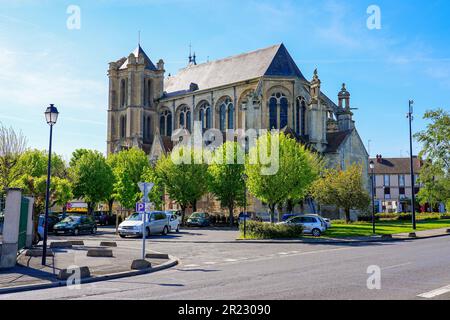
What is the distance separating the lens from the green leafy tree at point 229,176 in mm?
45750

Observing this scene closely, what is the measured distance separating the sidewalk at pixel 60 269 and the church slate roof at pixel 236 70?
4342cm

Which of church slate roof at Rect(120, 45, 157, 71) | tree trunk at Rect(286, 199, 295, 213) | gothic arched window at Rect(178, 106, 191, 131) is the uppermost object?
church slate roof at Rect(120, 45, 157, 71)

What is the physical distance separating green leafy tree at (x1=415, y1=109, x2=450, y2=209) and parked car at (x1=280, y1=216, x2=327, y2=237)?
21731mm

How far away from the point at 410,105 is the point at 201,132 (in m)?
29.1

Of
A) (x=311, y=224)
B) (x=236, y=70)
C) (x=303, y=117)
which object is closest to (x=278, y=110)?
(x=303, y=117)

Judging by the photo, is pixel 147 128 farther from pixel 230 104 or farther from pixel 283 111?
pixel 283 111

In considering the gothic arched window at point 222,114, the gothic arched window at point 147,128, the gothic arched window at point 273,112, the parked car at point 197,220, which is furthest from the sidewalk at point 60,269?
the gothic arched window at point 147,128

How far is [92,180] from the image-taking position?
50688 mm

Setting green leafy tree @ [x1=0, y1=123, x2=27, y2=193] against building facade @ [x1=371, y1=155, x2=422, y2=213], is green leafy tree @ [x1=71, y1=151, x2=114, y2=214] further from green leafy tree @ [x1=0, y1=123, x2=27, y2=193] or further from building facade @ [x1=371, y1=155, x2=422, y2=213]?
building facade @ [x1=371, y1=155, x2=422, y2=213]

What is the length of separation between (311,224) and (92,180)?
2887cm

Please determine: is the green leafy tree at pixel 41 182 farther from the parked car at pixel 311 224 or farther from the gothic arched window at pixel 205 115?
the gothic arched window at pixel 205 115

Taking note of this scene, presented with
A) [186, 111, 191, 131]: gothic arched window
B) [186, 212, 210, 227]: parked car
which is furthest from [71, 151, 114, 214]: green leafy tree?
[186, 111, 191, 131]: gothic arched window

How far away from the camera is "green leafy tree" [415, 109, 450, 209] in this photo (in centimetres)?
4628
